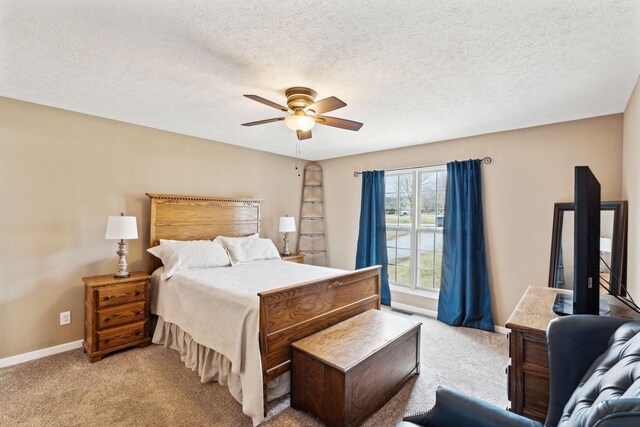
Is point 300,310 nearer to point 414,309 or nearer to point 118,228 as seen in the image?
point 118,228

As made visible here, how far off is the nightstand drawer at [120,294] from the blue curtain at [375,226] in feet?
9.99

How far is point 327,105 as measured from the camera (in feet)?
7.24

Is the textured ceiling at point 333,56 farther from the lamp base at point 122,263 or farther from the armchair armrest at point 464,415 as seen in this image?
the armchair armrest at point 464,415

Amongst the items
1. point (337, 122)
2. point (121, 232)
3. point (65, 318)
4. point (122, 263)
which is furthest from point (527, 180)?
point (65, 318)

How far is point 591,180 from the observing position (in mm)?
1522

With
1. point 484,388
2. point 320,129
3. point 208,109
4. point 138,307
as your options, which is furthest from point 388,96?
point 138,307

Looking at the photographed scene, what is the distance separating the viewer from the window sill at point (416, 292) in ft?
13.8

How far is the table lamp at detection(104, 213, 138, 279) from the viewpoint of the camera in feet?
9.60

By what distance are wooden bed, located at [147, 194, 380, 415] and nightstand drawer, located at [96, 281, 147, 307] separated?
0.50m

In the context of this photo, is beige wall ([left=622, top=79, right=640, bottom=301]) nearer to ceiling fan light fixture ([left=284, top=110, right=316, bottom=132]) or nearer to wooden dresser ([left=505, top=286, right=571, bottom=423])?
wooden dresser ([left=505, top=286, right=571, bottom=423])

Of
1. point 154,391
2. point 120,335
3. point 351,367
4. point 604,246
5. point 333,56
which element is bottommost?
point 154,391

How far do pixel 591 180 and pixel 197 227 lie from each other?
3.82 metres

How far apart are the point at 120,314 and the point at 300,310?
1.93m

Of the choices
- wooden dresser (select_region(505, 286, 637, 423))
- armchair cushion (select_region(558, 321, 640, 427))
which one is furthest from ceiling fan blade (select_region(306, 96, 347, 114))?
armchair cushion (select_region(558, 321, 640, 427))
